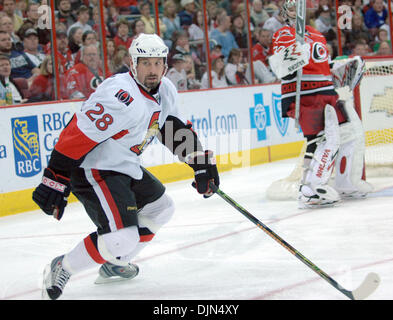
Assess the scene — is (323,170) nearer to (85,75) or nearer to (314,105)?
(314,105)

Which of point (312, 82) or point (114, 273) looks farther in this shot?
point (312, 82)

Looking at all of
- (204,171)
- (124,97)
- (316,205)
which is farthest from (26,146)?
(124,97)

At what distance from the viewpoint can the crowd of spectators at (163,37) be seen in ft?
18.5

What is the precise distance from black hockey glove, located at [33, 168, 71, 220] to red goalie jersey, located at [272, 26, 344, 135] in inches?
97.6

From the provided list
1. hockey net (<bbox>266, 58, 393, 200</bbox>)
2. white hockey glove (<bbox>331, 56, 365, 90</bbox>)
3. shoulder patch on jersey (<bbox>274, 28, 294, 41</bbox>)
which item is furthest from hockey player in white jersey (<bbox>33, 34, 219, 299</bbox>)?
hockey net (<bbox>266, 58, 393, 200</bbox>)

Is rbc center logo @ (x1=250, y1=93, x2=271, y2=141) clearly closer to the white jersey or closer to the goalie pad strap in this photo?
the goalie pad strap

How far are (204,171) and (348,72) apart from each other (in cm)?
244

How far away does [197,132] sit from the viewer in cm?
667

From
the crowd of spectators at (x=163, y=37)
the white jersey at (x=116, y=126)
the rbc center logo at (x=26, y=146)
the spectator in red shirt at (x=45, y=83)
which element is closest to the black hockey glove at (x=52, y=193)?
the white jersey at (x=116, y=126)

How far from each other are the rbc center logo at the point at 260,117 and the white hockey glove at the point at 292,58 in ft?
9.01

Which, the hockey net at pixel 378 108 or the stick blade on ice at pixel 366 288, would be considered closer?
the stick blade on ice at pixel 366 288

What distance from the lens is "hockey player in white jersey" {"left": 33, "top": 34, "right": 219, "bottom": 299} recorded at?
2.54m

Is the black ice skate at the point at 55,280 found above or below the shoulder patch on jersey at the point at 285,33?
below

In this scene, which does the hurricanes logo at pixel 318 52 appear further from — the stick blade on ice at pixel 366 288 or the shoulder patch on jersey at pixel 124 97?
the stick blade on ice at pixel 366 288
